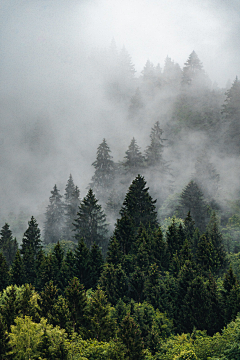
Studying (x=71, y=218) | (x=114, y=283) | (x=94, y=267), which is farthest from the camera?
(x=71, y=218)

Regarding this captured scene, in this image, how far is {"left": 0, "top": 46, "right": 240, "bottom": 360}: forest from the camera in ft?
75.3

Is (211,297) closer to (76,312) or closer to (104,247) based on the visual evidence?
(76,312)

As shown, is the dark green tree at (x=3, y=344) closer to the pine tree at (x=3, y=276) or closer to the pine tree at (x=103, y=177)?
the pine tree at (x=3, y=276)

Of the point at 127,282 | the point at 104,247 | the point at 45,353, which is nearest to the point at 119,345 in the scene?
the point at 45,353

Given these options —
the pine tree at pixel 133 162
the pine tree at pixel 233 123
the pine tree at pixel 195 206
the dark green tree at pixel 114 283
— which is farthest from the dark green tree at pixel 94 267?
the pine tree at pixel 233 123

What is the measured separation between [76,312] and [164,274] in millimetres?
13562

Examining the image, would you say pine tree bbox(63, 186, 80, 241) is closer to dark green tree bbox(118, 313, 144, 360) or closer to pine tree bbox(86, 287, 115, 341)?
pine tree bbox(86, 287, 115, 341)

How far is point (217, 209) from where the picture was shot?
58.3m

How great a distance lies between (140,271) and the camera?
34969 millimetres

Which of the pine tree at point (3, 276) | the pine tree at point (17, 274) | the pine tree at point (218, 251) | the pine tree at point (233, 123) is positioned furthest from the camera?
the pine tree at point (233, 123)

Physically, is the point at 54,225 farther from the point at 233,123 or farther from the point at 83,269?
the point at 233,123

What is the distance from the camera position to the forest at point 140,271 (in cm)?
2295

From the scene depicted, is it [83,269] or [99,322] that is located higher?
[83,269]

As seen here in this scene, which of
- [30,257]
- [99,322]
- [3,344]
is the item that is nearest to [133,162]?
[30,257]
